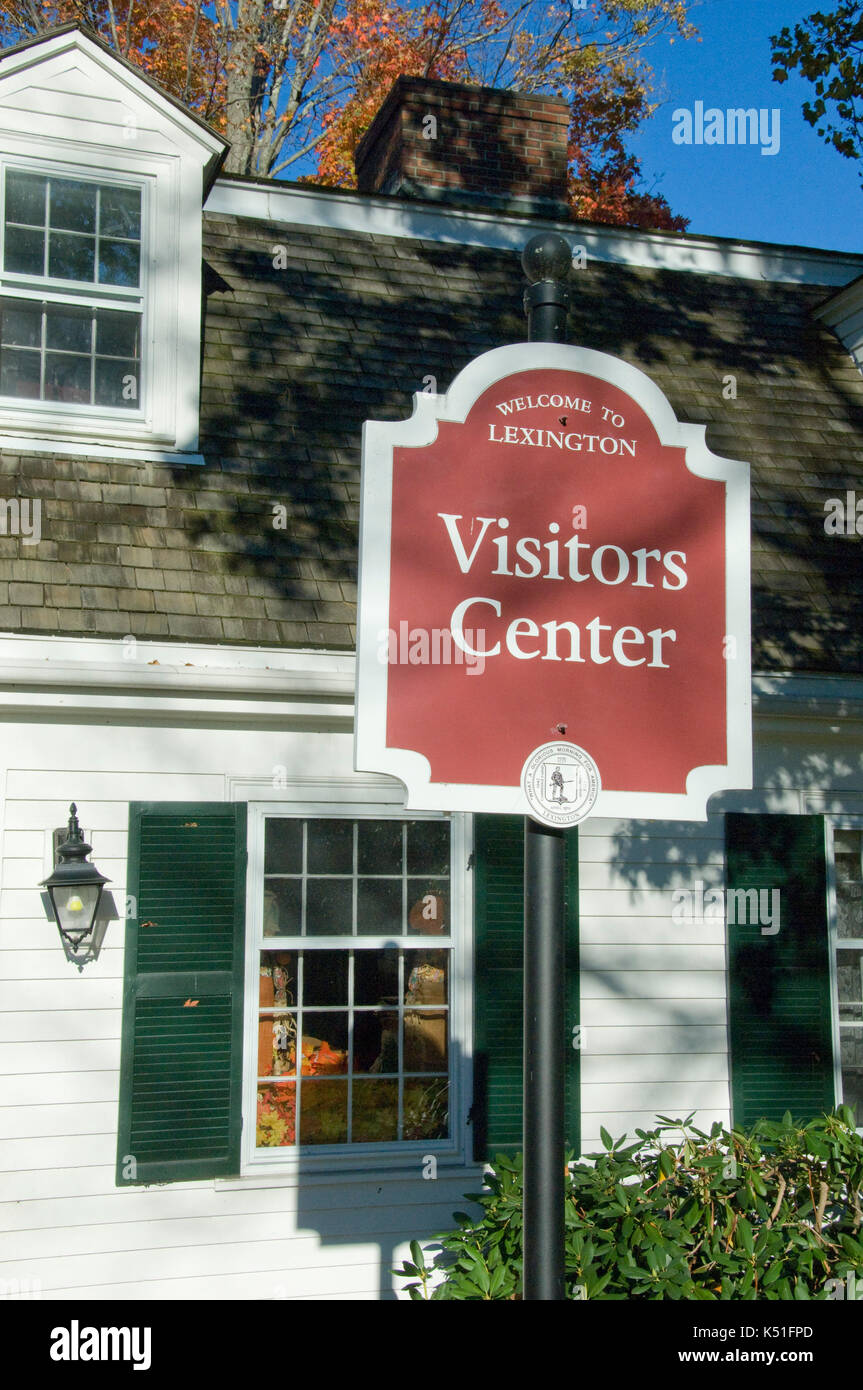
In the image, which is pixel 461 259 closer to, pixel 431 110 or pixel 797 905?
pixel 431 110

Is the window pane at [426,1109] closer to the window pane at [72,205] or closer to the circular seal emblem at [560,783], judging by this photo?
the circular seal emblem at [560,783]

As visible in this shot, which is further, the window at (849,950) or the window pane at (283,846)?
the window at (849,950)

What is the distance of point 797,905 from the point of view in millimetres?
6070

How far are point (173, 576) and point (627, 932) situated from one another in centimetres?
280

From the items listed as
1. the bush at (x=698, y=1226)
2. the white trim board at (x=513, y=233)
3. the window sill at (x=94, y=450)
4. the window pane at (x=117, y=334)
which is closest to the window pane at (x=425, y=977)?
the bush at (x=698, y=1226)

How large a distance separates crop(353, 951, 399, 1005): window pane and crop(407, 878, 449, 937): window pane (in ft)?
0.59

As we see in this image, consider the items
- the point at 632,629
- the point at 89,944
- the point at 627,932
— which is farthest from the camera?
the point at 627,932

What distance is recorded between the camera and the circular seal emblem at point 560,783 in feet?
8.71

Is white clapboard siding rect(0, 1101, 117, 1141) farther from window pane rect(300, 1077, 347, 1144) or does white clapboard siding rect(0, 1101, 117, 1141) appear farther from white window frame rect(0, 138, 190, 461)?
white window frame rect(0, 138, 190, 461)

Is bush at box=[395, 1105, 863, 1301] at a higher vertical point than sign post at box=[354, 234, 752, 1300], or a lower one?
lower

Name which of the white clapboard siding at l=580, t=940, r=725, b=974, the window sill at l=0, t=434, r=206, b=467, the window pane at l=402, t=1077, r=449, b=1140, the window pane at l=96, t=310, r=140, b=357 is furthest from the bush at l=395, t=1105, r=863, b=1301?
the window pane at l=96, t=310, r=140, b=357

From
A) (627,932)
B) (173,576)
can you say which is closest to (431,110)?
(173,576)

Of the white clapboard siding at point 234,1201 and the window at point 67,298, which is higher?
the window at point 67,298

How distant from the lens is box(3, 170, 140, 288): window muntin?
615 centimetres
